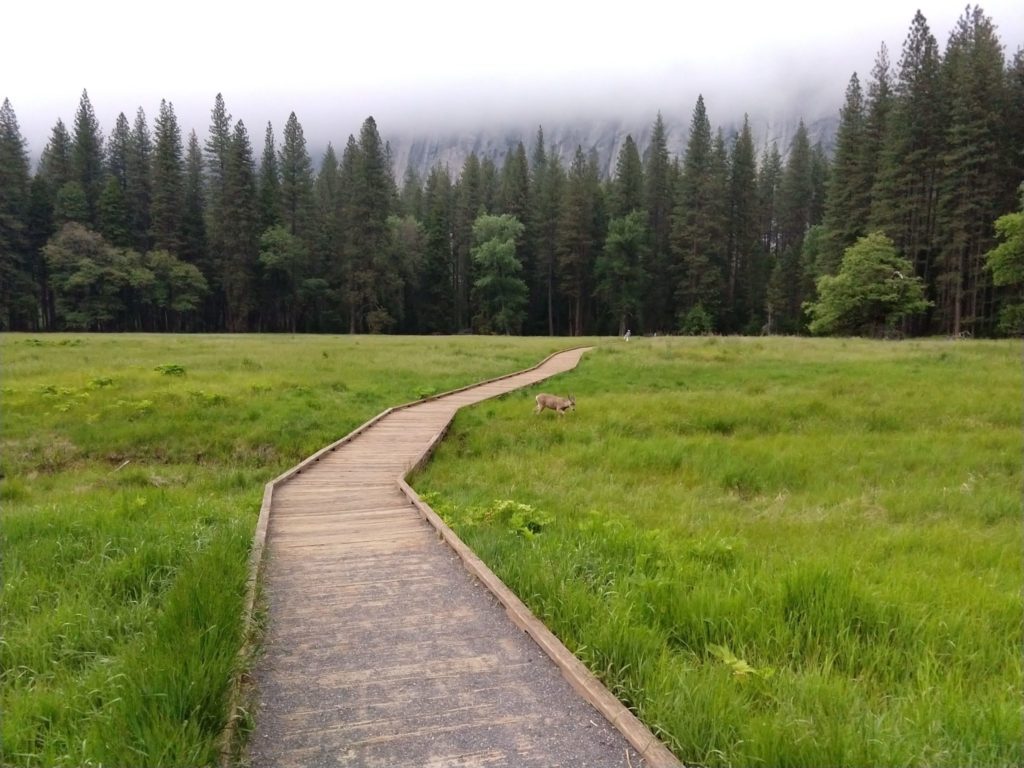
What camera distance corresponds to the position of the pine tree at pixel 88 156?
59750mm

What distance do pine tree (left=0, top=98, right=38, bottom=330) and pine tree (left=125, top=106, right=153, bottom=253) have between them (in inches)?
339

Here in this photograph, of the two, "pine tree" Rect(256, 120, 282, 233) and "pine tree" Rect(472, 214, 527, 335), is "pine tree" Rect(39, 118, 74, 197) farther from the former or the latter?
"pine tree" Rect(472, 214, 527, 335)

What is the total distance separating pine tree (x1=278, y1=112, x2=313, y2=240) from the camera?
63625mm

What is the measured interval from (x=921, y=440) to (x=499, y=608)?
1065 cm

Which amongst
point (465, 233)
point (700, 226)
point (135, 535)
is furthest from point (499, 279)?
point (135, 535)

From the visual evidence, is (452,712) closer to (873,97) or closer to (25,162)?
(873,97)

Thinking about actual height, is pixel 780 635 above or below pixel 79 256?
below

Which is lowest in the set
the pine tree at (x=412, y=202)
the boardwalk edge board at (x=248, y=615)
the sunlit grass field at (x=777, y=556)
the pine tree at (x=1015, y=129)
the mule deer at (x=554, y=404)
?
the sunlit grass field at (x=777, y=556)

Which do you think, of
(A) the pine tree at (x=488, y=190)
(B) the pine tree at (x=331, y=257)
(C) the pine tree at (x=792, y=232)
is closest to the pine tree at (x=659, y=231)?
(C) the pine tree at (x=792, y=232)

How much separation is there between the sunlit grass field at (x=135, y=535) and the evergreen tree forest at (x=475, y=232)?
42.1 m

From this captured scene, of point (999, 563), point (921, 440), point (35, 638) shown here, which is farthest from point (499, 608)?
point (921, 440)

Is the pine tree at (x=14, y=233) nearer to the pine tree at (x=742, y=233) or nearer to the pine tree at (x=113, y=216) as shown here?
the pine tree at (x=113, y=216)

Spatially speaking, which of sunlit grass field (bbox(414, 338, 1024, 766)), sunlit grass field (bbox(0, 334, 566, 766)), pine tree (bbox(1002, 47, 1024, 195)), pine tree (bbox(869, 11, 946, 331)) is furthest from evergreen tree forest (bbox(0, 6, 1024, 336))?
sunlit grass field (bbox(0, 334, 566, 766))

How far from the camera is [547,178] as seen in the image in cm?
7050
